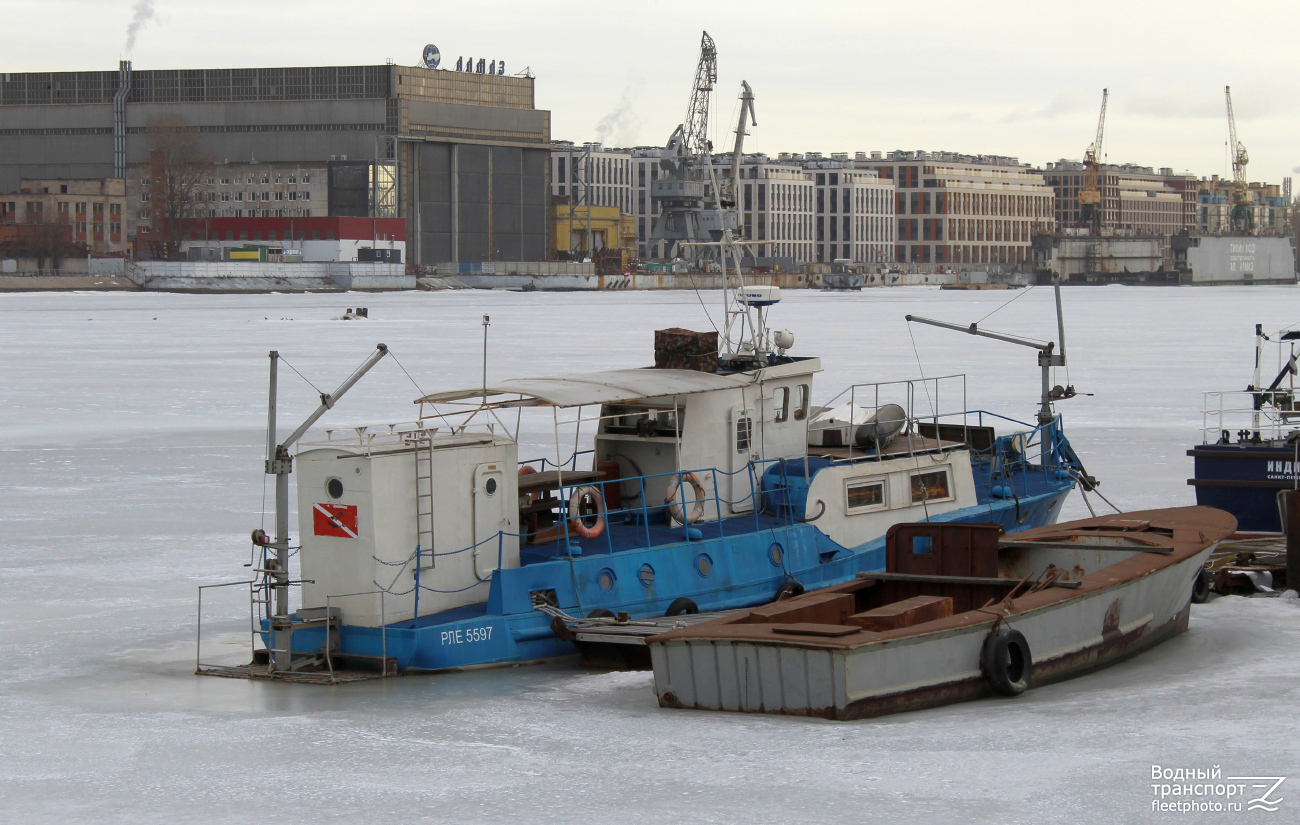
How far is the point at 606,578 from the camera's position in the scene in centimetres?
1903

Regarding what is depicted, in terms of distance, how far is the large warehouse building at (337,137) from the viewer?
171250 millimetres

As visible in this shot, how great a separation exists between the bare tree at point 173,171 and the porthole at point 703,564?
162452 mm

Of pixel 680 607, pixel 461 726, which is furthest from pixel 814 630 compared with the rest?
pixel 680 607

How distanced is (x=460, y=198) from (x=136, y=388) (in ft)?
425

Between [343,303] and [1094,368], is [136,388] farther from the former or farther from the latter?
[343,303]

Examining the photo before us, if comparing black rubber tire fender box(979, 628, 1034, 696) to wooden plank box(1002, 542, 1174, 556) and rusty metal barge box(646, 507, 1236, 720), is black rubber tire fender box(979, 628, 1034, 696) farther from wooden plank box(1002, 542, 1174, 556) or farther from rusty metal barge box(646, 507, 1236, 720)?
wooden plank box(1002, 542, 1174, 556)

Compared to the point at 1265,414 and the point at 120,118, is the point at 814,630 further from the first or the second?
the point at 120,118

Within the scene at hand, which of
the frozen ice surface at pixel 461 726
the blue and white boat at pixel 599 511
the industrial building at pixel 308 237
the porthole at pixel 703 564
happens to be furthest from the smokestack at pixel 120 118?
the porthole at pixel 703 564

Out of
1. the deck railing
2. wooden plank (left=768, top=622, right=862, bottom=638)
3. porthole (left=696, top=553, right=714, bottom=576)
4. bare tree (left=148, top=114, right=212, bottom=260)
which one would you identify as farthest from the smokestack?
wooden plank (left=768, top=622, right=862, bottom=638)

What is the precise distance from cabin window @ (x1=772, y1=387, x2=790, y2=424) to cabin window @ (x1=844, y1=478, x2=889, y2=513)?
1.27m

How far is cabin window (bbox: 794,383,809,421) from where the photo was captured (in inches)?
894

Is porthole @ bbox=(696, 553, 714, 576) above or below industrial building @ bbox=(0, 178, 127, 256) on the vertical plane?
below

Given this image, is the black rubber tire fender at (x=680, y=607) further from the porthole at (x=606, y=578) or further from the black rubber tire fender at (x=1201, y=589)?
the black rubber tire fender at (x=1201, y=589)

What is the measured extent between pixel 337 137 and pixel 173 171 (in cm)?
1788
